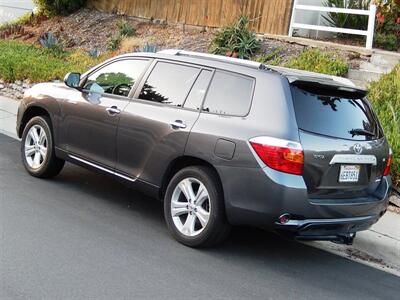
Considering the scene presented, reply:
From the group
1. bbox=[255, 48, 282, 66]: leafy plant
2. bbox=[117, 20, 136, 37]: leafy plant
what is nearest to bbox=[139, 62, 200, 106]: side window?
bbox=[255, 48, 282, 66]: leafy plant

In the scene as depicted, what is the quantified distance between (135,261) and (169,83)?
1806 millimetres

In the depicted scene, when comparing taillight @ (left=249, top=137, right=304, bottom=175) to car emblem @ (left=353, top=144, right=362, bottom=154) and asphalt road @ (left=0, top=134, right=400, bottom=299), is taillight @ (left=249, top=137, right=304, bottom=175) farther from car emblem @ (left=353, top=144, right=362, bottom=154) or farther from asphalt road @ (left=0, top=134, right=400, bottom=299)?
asphalt road @ (left=0, top=134, right=400, bottom=299)

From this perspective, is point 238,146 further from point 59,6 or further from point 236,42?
point 59,6

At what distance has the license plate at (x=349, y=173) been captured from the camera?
491 centimetres

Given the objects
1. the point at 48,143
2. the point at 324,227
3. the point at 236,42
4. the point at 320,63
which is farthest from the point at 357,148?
the point at 236,42

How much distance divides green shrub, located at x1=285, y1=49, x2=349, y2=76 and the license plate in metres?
5.55

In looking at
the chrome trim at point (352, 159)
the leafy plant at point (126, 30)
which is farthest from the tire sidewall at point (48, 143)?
the leafy plant at point (126, 30)

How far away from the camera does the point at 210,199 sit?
16.3 feet

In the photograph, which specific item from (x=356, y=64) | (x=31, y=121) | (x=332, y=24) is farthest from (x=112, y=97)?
(x=332, y=24)

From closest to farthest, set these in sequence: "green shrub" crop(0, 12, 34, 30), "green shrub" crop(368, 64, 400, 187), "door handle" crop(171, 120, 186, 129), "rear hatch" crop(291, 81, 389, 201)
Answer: "rear hatch" crop(291, 81, 389, 201)
"door handle" crop(171, 120, 186, 129)
"green shrub" crop(368, 64, 400, 187)
"green shrub" crop(0, 12, 34, 30)

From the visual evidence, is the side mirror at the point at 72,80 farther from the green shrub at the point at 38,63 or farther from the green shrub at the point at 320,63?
the green shrub at the point at 38,63

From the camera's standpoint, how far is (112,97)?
241 inches

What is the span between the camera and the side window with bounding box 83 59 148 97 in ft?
19.9

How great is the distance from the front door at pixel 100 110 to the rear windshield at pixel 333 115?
1871mm
